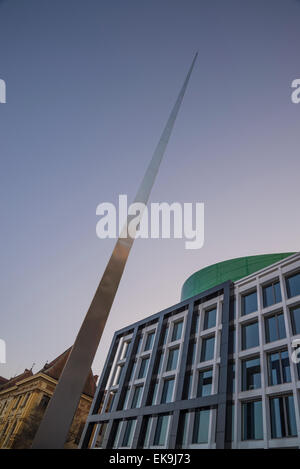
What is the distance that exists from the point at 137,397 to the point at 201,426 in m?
8.41

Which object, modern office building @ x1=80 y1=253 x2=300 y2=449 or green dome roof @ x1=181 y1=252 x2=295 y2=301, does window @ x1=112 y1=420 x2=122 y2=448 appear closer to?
modern office building @ x1=80 y1=253 x2=300 y2=449

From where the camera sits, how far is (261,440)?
642 inches

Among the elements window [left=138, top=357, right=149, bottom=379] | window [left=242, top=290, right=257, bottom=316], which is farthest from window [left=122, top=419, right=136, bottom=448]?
window [left=242, top=290, right=257, bottom=316]

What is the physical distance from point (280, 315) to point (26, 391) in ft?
125

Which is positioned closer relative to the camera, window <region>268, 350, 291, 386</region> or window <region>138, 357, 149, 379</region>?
window <region>268, 350, 291, 386</region>

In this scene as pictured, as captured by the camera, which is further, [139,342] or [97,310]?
[139,342]

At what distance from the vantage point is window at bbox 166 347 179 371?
25469 mm

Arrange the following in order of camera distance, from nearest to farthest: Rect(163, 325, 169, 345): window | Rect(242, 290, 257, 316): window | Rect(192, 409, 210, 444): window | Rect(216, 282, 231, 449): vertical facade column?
Rect(216, 282, 231, 449): vertical facade column → Rect(192, 409, 210, 444): window → Rect(242, 290, 257, 316): window → Rect(163, 325, 169, 345): window

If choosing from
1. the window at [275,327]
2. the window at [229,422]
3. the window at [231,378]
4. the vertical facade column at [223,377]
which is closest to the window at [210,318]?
the vertical facade column at [223,377]

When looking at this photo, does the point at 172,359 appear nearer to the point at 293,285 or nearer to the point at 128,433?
the point at 128,433

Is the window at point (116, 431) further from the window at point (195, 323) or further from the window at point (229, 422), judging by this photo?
the window at point (229, 422)

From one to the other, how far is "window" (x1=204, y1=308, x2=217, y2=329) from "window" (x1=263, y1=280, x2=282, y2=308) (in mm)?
4921
